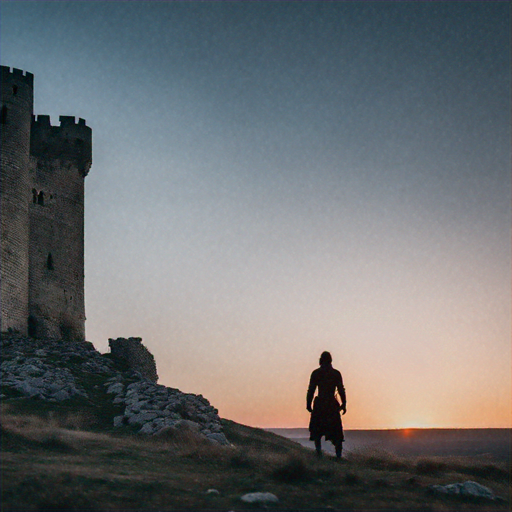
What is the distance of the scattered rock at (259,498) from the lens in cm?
1041

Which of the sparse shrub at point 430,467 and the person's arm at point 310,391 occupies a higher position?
the person's arm at point 310,391

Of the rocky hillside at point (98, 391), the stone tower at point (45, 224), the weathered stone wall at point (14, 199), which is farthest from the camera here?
the stone tower at point (45, 224)

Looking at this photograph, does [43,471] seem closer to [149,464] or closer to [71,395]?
[149,464]

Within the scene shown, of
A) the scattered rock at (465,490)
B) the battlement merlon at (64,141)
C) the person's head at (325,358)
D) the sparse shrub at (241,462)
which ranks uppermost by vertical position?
the battlement merlon at (64,141)

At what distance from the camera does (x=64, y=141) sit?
3925 cm

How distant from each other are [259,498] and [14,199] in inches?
970

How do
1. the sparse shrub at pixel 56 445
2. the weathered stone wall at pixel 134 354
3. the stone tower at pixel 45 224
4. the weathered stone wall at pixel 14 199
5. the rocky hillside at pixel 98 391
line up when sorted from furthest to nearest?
1. the weathered stone wall at pixel 134 354
2. the stone tower at pixel 45 224
3. the weathered stone wall at pixel 14 199
4. the rocky hillside at pixel 98 391
5. the sparse shrub at pixel 56 445

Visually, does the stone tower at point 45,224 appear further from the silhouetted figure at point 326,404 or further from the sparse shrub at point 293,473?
the sparse shrub at point 293,473

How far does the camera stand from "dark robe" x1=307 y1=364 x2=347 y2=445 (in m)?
16.5

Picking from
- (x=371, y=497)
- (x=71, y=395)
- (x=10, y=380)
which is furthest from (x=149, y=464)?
(x=10, y=380)

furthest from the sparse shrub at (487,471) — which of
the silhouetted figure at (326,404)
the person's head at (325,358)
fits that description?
the person's head at (325,358)

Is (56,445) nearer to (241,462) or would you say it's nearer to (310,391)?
(241,462)

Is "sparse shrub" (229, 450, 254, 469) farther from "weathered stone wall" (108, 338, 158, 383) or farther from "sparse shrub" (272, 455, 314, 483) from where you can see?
"weathered stone wall" (108, 338, 158, 383)

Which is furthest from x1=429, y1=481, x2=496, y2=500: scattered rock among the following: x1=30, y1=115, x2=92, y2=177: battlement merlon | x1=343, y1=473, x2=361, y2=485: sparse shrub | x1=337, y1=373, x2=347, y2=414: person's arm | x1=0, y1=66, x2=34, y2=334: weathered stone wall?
x1=30, y1=115, x2=92, y2=177: battlement merlon
